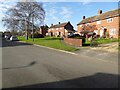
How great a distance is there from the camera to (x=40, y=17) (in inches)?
2350

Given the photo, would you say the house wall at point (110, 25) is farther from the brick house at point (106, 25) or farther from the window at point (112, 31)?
the window at point (112, 31)

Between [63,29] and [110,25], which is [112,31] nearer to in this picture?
A: [110,25]

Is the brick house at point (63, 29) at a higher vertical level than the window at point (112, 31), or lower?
higher

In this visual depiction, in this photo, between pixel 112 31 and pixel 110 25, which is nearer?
pixel 112 31

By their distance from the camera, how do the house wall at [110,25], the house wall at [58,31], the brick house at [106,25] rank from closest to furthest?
the house wall at [110,25] < the brick house at [106,25] < the house wall at [58,31]

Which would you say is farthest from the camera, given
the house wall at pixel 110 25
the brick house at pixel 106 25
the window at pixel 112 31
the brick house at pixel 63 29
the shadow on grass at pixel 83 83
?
the brick house at pixel 63 29

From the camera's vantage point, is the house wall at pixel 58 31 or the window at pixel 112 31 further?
the house wall at pixel 58 31

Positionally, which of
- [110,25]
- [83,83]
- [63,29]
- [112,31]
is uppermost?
[63,29]

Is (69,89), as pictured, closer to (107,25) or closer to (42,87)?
(42,87)

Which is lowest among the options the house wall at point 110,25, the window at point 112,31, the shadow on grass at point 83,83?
the shadow on grass at point 83,83

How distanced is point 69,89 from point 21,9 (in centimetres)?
5555

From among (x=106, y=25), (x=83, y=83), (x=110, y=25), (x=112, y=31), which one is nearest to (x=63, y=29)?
(x=106, y=25)

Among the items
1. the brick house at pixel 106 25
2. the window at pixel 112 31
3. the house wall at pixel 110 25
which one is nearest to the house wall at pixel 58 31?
the brick house at pixel 106 25

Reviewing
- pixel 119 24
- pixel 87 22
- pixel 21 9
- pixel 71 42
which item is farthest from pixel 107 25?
pixel 21 9
